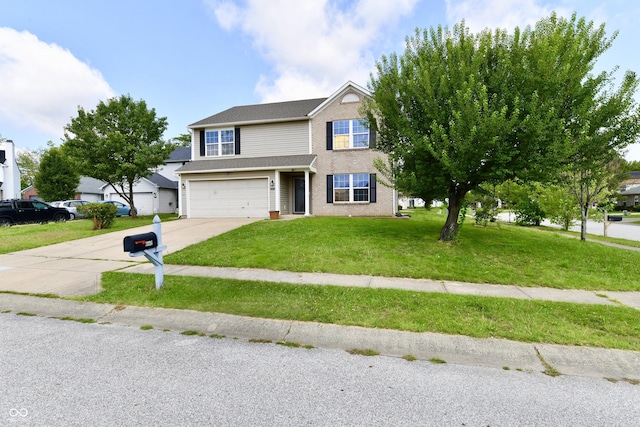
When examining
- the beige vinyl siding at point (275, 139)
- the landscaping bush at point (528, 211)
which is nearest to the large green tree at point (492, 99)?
the beige vinyl siding at point (275, 139)

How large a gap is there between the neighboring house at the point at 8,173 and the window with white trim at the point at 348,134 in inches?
1432

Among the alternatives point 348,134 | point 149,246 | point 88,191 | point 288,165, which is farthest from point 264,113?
point 88,191

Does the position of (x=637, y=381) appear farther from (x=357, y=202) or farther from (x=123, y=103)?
(x=123, y=103)

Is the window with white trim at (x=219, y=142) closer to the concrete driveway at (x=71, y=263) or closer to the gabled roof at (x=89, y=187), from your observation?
the concrete driveway at (x=71, y=263)

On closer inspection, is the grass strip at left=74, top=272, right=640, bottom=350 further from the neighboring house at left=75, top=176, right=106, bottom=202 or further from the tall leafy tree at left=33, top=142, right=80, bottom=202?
the neighboring house at left=75, top=176, right=106, bottom=202

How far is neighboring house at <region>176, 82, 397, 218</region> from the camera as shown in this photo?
16656 millimetres

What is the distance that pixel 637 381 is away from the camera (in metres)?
2.87

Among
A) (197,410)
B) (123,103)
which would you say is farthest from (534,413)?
(123,103)

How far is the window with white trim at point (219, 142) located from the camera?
18812 mm

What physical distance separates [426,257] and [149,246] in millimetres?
6064

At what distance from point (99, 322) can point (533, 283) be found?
751 centimetres

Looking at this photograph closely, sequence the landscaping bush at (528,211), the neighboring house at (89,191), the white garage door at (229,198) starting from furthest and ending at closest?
the neighboring house at (89,191)
the landscaping bush at (528,211)
the white garage door at (229,198)

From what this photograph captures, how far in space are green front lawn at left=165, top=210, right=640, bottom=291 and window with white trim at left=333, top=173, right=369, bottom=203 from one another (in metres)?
6.35

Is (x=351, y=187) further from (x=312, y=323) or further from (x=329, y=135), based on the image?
(x=312, y=323)
